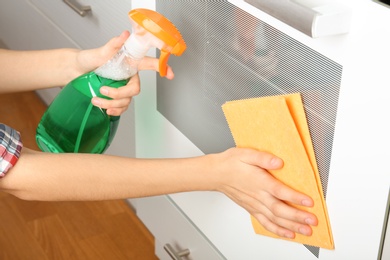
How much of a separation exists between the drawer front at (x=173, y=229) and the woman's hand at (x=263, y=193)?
0.22 metres

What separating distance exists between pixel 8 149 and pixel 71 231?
0.77m

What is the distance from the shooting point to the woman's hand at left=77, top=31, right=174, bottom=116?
0.93 m

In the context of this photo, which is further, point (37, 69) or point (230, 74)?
point (37, 69)

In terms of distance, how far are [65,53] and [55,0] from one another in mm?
545

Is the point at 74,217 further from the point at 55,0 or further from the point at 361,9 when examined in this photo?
the point at 361,9

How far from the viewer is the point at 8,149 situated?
85 cm

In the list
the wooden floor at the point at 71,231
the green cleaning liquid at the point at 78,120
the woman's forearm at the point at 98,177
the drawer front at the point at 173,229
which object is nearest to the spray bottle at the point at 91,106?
the green cleaning liquid at the point at 78,120

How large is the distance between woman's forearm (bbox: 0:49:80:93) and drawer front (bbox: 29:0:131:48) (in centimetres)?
17

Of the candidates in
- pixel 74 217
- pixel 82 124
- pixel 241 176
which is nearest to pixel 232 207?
pixel 241 176

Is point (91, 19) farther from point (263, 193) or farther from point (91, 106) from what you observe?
point (263, 193)

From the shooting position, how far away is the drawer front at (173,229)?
44.1 inches

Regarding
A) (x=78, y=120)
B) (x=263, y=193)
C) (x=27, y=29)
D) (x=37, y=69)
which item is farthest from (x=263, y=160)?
(x=27, y=29)

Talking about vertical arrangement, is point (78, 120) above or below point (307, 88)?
below

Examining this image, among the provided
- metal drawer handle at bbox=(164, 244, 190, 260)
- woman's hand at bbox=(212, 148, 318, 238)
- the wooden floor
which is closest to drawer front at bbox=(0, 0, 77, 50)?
the wooden floor
